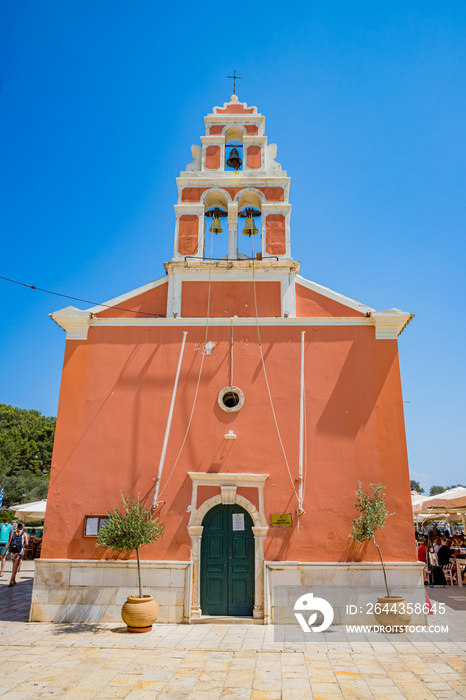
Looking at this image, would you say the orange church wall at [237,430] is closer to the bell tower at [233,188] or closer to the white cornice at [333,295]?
the white cornice at [333,295]

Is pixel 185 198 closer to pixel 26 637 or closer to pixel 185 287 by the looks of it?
pixel 185 287

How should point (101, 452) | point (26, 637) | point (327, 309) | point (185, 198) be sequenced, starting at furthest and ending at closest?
point (185, 198)
point (327, 309)
point (101, 452)
point (26, 637)

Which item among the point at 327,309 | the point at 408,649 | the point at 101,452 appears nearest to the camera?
the point at 408,649

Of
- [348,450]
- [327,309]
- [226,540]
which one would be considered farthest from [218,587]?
[327,309]

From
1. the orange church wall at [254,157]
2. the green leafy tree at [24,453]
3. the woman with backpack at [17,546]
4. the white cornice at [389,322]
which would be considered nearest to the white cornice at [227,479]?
the white cornice at [389,322]

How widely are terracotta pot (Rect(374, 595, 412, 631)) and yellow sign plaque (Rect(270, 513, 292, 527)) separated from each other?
2.19 metres

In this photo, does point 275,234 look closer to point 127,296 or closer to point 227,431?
point 127,296

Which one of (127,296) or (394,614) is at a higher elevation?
(127,296)

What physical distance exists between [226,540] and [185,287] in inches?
228

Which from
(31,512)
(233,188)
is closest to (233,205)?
(233,188)

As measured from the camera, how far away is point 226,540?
389 inches

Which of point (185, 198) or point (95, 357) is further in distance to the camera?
point (185, 198)

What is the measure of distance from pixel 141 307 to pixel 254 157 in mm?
4873

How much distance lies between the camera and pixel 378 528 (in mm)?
9539
